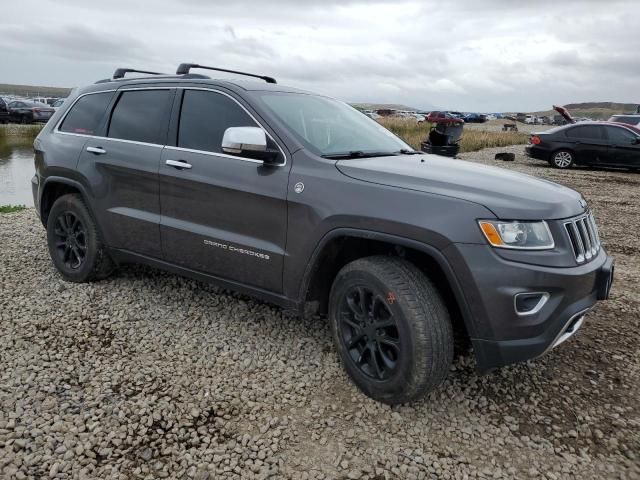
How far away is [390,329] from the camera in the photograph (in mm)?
2830

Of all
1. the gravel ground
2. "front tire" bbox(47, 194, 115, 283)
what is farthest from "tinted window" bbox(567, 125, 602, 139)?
"front tire" bbox(47, 194, 115, 283)

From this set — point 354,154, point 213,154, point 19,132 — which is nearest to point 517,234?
point 354,154

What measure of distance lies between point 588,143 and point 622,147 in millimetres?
823

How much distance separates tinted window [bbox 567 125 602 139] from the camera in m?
14.0

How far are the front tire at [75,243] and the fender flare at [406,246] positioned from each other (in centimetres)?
217

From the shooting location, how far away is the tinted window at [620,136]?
13578mm

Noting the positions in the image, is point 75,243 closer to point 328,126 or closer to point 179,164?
point 179,164

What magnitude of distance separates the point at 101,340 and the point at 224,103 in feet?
6.08

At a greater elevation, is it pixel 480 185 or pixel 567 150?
pixel 480 185

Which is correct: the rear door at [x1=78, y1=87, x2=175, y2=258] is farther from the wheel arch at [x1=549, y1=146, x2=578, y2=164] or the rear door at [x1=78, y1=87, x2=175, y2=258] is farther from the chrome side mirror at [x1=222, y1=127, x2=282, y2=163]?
the wheel arch at [x1=549, y1=146, x2=578, y2=164]

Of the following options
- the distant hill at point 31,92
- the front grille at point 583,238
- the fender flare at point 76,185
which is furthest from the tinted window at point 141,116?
the distant hill at point 31,92

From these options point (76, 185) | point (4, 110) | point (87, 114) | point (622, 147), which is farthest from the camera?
point (4, 110)

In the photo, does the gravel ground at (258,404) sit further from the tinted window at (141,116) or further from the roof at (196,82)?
the roof at (196,82)

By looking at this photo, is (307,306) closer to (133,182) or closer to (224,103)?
(224,103)
